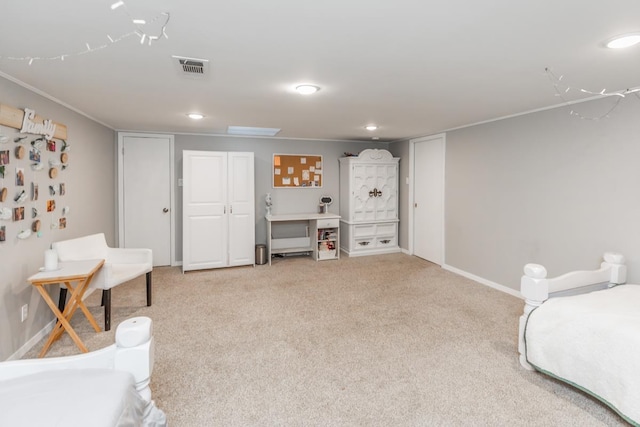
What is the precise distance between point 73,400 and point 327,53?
205 centimetres

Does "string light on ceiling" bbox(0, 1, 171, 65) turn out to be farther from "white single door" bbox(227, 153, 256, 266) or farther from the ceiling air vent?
"white single door" bbox(227, 153, 256, 266)

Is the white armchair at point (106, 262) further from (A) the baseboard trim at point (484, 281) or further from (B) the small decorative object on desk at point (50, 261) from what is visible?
(A) the baseboard trim at point (484, 281)

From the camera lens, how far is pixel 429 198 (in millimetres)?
5516

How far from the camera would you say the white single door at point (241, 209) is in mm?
5086

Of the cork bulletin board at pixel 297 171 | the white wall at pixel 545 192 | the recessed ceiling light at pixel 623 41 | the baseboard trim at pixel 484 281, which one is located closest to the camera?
the recessed ceiling light at pixel 623 41

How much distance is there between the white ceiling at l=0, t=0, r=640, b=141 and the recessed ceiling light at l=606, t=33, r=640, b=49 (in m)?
0.06

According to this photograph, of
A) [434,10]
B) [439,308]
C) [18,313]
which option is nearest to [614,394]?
[439,308]

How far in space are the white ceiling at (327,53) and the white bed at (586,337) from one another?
4.87 feet

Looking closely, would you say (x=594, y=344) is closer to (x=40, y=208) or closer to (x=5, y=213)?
(x=5, y=213)

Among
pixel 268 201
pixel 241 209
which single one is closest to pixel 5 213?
pixel 241 209

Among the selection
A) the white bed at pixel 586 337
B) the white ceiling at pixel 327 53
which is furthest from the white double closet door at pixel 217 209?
the white bed at pixel 586 337

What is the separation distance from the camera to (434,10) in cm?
156

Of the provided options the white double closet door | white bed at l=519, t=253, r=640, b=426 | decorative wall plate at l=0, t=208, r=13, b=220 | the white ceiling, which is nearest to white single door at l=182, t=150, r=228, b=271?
the white double closet door

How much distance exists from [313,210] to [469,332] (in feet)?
12.1
